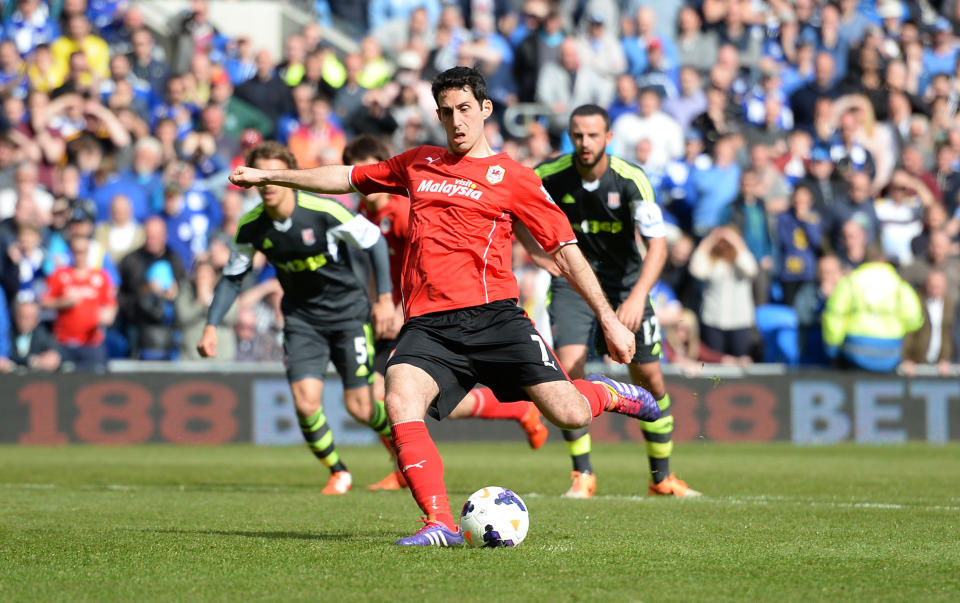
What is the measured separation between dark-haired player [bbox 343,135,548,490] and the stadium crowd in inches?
126

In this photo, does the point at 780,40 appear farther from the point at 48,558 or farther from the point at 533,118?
the point at 48,558

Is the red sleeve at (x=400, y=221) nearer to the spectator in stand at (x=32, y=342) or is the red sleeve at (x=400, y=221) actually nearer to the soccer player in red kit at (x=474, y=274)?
the soccer player in red kit at (x=474, y=274)

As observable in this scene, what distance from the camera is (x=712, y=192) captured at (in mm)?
18406

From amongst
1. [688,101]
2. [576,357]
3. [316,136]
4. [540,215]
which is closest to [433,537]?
[540,215]

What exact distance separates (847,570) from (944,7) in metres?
21.8

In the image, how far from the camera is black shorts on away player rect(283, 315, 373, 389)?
423 inches

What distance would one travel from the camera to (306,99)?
61.4 ft

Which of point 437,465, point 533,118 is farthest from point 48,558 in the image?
point 533,118

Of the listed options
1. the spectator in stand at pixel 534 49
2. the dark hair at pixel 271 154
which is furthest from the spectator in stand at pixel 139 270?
the dark hair at pixel 271 154

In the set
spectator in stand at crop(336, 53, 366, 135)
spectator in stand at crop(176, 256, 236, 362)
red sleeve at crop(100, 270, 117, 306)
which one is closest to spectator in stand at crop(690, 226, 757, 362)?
spectator in stand at crop(336, 53, 366, 135)

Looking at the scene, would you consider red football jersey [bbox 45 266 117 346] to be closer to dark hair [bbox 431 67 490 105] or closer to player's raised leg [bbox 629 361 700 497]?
player's raised leg [bbox 629 361 700 497]

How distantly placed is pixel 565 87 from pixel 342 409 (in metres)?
6.09

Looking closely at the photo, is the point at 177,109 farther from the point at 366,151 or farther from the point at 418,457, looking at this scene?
the point at 418,457


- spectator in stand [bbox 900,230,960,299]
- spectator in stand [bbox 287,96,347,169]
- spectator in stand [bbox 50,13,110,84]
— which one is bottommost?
spectator in stand [bbox 900,230,960,299]
